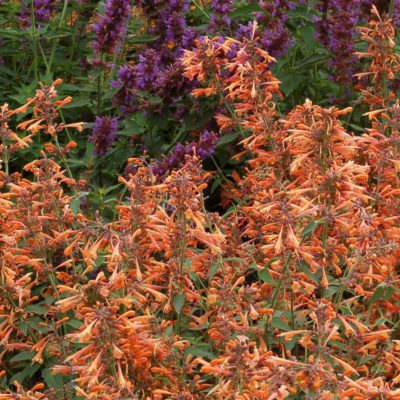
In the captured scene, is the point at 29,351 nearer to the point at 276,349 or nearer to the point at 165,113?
the point at 276,349

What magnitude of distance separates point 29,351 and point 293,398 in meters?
0.91

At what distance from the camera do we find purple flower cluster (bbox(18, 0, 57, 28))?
18.4ft

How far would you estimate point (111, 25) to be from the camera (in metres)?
4.80

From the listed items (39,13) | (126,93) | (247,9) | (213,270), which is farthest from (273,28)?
(213,270)

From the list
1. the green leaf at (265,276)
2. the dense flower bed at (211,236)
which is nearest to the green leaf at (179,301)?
the dense flower bed at (211,236)

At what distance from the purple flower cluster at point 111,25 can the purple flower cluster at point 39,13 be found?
0.84 m

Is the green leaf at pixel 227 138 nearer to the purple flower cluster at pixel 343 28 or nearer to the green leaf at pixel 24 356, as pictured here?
the purple flower cluster at pixel 343 28

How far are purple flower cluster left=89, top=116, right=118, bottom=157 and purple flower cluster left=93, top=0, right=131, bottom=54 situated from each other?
1.27ft

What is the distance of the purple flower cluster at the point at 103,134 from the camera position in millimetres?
4672

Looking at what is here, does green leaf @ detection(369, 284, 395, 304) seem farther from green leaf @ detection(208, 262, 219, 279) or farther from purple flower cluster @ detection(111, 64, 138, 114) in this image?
purple flower cluster @ detection(111, 64, 138, 114)

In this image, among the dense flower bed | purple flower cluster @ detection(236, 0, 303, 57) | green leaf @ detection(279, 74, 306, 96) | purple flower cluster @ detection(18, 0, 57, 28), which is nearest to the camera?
the dense flower bed

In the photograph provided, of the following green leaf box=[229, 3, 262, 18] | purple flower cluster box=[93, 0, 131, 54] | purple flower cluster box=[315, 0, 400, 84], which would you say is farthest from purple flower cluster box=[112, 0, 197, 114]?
purple flower cluster box=[315, 0, 400, 84]

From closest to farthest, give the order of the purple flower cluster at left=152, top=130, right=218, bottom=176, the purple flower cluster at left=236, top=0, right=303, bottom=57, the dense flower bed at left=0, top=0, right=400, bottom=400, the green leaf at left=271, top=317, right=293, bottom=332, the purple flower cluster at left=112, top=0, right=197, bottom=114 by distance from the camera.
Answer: the dense flower bed at left=0, top=0, right=400, bottom=400
the green leaf at left=271, top=317, right=293, bottom=332
the purple flower cluster at left=152, top=130, right=218, bottom=176
the purple flower cluster at left=112, top=0, right=197, bottom=114
the purple flower cluster at left=236, top=0, right=303, bottom=57

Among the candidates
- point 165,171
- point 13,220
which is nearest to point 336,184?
point 13,220
